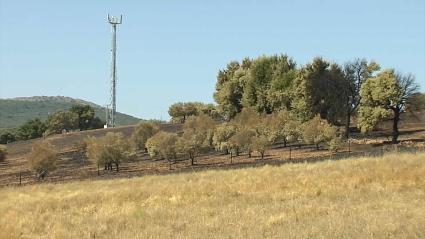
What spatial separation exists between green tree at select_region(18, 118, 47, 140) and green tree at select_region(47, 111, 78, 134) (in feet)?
11.1

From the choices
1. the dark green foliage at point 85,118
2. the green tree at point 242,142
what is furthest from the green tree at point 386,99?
the dark green foliage at point 85,118

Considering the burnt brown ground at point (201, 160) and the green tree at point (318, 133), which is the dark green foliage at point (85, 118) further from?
the green tree at point (318, 133)

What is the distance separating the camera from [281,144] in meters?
60.4

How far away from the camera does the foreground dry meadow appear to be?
39.2 feet

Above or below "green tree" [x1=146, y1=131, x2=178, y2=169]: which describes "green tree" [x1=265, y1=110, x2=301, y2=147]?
above

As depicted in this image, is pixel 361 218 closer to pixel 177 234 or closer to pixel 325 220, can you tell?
pixel 325 220

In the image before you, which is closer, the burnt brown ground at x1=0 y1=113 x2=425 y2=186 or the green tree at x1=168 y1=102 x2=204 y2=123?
the burnt brown ground at x1=0 y1=113 x2=425 y2=186

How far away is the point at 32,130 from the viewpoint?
12012 cm

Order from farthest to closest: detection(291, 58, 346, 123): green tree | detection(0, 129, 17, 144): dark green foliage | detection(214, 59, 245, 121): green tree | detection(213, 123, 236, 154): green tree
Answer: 1. detection(0, 129, 17, 144): dark green foliage
2. detection(214, 59, 245, 121): green tree
3. detection(291, 58, 346, 123): green tree
4. detection(213, 123, 236, 154): green tree

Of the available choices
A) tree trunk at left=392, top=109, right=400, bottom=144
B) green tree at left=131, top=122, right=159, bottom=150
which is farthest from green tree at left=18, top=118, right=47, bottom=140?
tree trunk at left=392, top=109, right=400, bottom=144

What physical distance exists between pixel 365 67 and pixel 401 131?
28.7ft

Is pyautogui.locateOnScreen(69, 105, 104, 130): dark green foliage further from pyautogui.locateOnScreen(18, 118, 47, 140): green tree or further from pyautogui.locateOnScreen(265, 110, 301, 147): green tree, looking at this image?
pyautogui.locateOnScreen(265, 110, 301, 147): green tree

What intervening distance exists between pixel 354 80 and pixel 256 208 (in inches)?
1985

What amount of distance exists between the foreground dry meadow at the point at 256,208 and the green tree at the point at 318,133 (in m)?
21.5
